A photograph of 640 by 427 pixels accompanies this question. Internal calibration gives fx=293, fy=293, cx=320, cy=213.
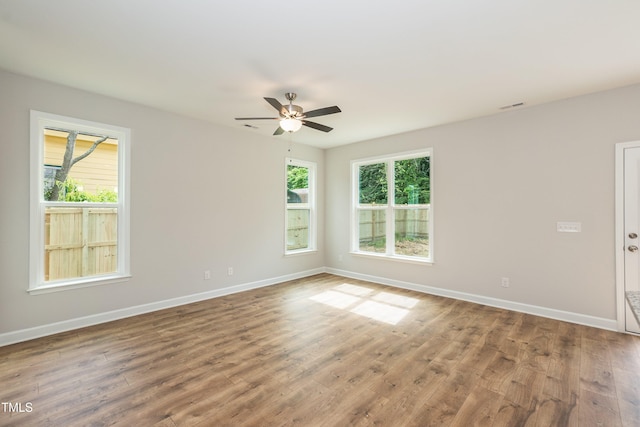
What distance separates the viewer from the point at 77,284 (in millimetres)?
3361

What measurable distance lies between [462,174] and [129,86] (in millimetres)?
4522

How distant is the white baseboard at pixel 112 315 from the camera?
3021mm

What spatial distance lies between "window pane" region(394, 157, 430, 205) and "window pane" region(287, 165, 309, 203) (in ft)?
6.09

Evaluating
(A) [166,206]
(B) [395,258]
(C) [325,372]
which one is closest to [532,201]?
(B) [395,258]

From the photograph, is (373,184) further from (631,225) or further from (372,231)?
(631,225)

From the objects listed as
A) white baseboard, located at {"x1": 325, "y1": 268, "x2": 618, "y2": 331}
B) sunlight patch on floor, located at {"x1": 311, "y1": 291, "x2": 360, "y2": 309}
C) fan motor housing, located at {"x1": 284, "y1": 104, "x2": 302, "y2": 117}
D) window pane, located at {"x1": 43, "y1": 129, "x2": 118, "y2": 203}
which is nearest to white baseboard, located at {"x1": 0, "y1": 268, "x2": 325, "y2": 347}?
sunlight patch on floor, located at {"x1": 311, "y1": 291, "x2": 360, "y2": 309}

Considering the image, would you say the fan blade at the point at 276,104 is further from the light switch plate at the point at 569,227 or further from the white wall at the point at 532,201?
the light switch plate at the point at 569,227

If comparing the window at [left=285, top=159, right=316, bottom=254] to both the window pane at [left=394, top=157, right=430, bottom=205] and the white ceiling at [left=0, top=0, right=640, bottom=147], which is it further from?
the white ceiling at [left=0, top=0, right=640, bottom=147]

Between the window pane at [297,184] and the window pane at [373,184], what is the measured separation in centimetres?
113

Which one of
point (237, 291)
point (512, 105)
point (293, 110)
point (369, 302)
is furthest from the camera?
point (237, 291)

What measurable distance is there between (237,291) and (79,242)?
2.23 meters

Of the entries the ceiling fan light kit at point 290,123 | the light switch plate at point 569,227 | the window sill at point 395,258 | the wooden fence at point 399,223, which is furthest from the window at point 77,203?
the light switch plate at point 569,227

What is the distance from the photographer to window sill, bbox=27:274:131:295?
314 cm

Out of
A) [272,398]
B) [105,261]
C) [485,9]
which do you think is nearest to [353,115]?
[485,9]
